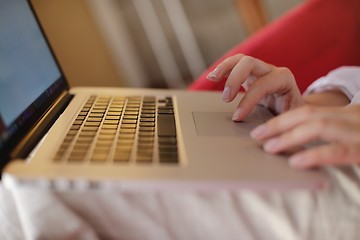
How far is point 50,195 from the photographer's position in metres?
0.39

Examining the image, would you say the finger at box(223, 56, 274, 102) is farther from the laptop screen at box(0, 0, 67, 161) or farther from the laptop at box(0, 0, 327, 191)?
the laptop screen at box(0, 0, 67, 161)

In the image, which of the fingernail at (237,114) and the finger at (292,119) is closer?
the finger at (292,119)

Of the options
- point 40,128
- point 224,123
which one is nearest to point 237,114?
point 224,123

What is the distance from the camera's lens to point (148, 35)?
→ 249 cm

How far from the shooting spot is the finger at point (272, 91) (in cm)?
59

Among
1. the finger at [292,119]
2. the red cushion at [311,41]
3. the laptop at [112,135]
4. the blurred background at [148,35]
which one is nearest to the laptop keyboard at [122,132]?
the laptop at [112,135]

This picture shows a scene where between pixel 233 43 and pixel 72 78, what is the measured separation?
0.95 m

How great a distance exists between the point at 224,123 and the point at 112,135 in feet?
0.51

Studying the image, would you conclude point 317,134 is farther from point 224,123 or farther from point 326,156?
point 224,123

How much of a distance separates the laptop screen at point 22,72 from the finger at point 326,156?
0.29 meters

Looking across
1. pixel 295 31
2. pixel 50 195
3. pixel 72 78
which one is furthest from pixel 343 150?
pixel 72 78

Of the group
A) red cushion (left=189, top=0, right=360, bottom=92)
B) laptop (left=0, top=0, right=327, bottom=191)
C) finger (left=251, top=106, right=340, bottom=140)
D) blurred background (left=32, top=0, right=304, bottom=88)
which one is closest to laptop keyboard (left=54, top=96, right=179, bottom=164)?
laptop (left=0, top=0, right=327, bottom=191)

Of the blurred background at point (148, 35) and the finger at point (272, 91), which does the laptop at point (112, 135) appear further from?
the blurred background at point (148, 35)

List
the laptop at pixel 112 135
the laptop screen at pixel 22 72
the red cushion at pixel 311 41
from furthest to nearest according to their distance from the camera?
the red cushion at pixel 311 41
the laptop screen at pixel 22 72
the laptop at pixel 112 135
